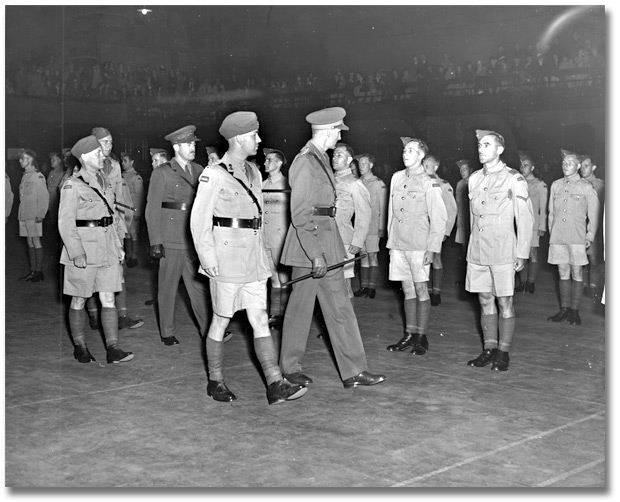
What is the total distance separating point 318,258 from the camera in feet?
19.4

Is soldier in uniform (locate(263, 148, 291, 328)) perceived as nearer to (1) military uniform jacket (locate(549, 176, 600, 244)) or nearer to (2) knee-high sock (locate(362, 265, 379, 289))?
(2) knee-high sock (locate(362, 265, 379, 289))

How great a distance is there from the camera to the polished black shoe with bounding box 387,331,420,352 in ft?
24.6

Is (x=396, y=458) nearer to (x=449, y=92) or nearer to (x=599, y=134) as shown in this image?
(x=599, y=134)

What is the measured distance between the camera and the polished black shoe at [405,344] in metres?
7.51

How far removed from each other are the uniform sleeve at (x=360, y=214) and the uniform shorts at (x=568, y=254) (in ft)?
7.36

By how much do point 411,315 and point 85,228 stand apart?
110 inches

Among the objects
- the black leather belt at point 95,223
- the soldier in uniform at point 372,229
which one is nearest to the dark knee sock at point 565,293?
the soldier in uniform at point 372,229

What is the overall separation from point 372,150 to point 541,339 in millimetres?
15524

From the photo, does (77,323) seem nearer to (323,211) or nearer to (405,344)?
(323,211)

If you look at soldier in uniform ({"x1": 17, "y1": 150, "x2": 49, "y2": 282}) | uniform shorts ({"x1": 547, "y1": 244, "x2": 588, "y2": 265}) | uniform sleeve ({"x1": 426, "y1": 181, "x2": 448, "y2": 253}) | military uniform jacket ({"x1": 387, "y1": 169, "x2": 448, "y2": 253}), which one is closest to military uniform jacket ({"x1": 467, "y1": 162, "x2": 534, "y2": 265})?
uniform sleeve ({"x1": 426, "y1": 181, "x2": 448, "y2": 253})

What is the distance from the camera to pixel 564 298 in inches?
368

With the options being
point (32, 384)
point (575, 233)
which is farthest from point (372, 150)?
point (32, 384)

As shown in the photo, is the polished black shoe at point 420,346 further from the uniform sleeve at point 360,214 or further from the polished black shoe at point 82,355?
the polished black shoe at point 82,355

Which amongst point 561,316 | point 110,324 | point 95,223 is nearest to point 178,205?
point 95,223
